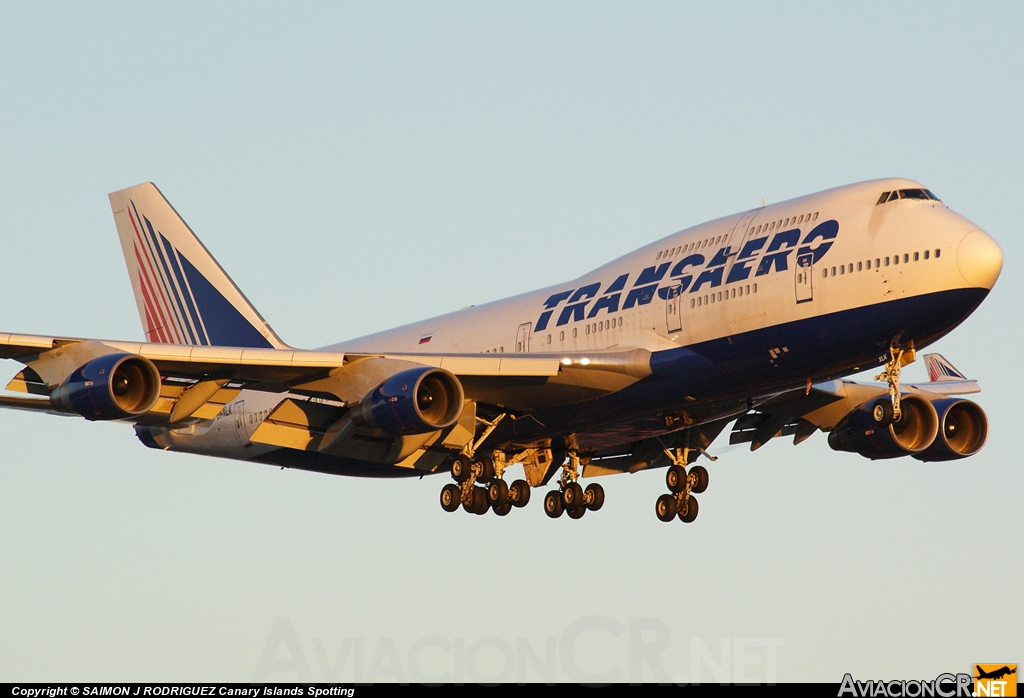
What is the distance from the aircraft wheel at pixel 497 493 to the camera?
43344 mm

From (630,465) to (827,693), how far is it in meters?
18.1

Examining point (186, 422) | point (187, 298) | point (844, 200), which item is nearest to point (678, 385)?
point (844, 200)

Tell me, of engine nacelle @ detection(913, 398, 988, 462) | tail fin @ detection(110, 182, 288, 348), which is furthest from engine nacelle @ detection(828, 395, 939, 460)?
tail fin @ detection(110, 182, 288, 348)

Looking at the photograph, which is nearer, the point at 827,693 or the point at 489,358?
the point at 827,693

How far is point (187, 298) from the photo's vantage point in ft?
169

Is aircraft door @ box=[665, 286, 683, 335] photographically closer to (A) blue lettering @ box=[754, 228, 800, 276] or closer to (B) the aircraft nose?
(A) blue lettering @ box=[754, 228, 800, 276]

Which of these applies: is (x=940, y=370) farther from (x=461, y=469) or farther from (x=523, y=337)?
(x=461, y=469)

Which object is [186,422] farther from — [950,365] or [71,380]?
[950,365]

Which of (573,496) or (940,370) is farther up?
(940,370)

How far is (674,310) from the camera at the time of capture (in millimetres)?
37469

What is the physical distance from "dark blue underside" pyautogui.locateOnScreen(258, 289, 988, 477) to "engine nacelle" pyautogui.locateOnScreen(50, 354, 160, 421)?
35.8 ft

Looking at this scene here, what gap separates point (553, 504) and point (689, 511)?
401 cm

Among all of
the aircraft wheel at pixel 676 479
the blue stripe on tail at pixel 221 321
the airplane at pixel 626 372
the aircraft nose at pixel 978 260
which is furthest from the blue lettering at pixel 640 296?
the blue stripe on tail at pixel 221 321

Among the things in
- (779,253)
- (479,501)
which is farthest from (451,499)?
(779,253)
